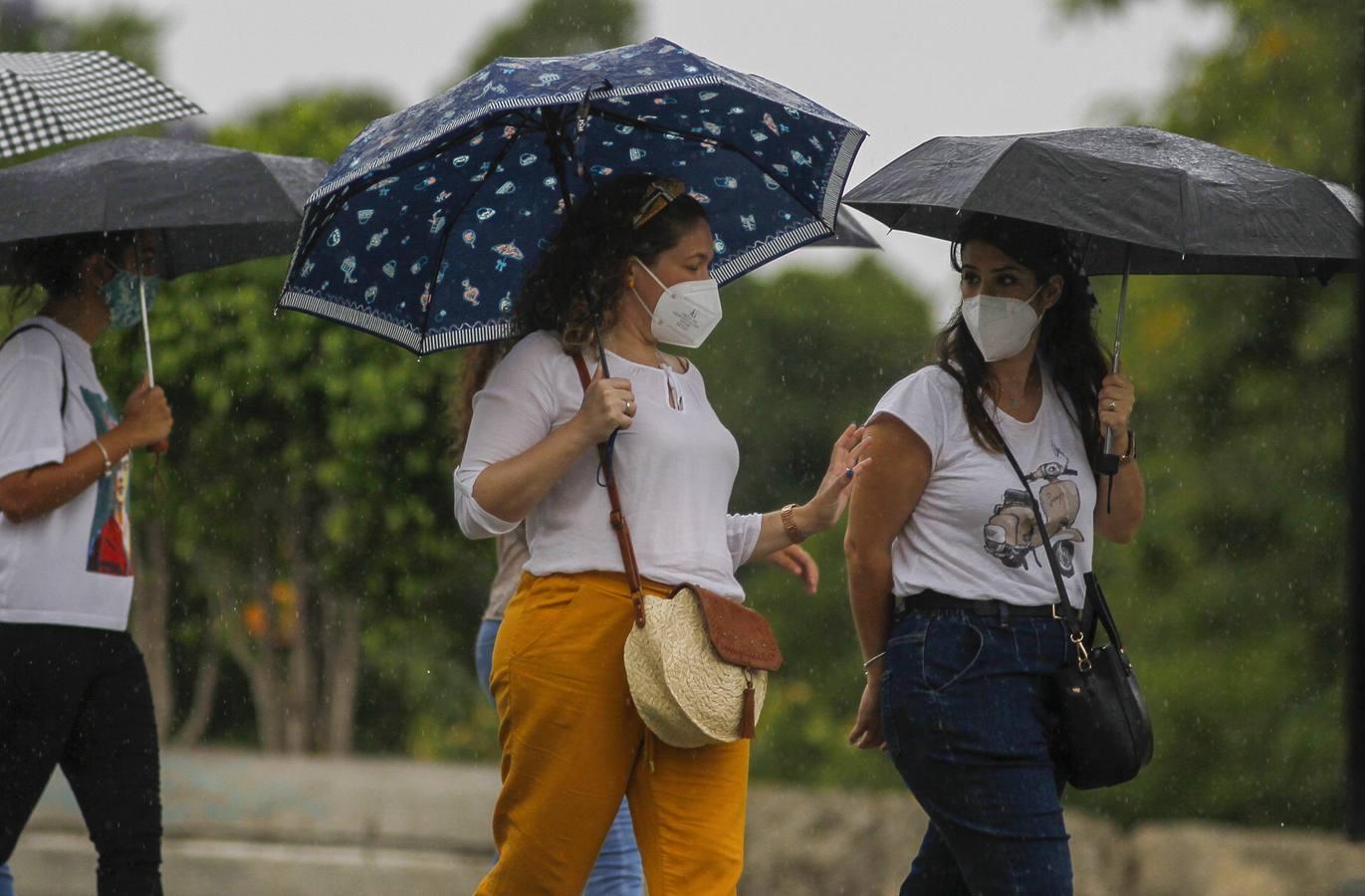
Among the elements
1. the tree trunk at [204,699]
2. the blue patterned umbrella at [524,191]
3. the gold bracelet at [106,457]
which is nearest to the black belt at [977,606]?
the blue patterned umbrella at [524,191]

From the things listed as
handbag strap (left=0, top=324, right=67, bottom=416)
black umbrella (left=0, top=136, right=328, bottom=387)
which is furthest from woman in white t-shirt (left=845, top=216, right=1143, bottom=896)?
handbag strap (left=0, top=324, right=67, bottom=416)

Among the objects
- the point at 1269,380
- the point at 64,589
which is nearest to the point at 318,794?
the point at 64,589

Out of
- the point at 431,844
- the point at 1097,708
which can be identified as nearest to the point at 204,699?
the point at 431,844

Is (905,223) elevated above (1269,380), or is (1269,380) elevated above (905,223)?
(905,223)

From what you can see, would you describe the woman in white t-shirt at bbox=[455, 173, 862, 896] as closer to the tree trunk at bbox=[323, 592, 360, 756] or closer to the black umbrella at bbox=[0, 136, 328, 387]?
the black umbrella at bbox=[0, 136, 328, 387]

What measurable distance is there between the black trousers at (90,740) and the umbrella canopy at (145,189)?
890 millimetres

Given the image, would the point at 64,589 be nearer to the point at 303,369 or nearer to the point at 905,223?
the point at 905,223

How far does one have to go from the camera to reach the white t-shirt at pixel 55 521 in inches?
153

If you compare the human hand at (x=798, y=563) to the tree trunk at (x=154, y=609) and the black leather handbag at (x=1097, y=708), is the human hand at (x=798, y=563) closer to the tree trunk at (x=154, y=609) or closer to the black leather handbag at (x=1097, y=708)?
the black leather handbag at (x=1097, y=708)

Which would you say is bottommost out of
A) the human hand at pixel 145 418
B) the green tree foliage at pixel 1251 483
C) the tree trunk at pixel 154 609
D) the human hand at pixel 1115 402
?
the tree trunk at pixel 154 609

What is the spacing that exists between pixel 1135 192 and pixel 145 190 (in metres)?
2.17

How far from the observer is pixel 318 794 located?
22.2 ft

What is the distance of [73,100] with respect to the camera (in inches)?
157

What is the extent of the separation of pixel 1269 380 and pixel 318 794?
4134 millimetres
